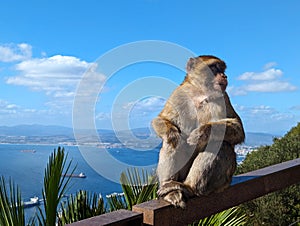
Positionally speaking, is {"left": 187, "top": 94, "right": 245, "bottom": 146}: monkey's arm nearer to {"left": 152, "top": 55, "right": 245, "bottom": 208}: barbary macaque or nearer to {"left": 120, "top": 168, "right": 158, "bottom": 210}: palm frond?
{"left": 152, "top": 55, "right": 245, "bottom": 208}: barbary macaque

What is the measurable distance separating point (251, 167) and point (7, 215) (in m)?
5.35

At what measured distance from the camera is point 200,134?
5.41ft

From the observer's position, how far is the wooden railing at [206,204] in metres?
1.11

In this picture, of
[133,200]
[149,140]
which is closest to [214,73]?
[149,140]

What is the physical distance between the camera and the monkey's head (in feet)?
5.70

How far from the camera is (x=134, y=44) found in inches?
53.6

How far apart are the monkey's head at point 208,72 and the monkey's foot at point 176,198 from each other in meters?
0.53

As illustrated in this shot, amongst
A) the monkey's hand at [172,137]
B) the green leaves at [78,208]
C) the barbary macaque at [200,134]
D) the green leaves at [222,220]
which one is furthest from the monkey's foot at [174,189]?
the green leaves at [78,208]

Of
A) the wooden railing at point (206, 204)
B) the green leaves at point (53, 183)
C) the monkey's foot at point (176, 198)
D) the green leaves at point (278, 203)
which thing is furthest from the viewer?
the green leaves at point (278, 203)

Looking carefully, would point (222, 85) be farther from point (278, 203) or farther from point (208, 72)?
point (278, 203)

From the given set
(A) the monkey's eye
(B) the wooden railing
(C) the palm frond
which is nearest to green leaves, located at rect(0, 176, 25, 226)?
(C) the palm frond

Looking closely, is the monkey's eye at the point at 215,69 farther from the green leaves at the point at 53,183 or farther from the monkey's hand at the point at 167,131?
the green leaves at the point at 53,183

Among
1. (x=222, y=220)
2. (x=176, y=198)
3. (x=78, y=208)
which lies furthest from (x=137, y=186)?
(x=176, y=198)

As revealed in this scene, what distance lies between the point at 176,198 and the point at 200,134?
0.37m
